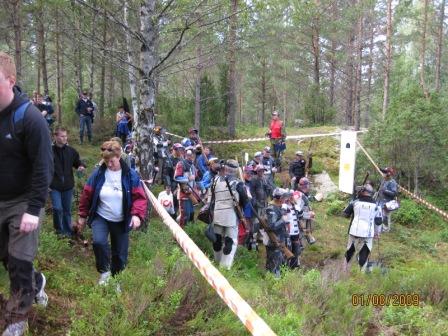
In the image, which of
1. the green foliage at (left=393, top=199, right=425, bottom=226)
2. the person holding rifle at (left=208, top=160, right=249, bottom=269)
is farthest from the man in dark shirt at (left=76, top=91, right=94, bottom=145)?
the green foliage at (left=393, top=199, right=425, bottom=226)

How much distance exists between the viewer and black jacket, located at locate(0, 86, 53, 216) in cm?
310

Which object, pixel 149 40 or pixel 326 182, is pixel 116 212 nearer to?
pixel 149 40

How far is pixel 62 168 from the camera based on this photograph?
693 centimetres

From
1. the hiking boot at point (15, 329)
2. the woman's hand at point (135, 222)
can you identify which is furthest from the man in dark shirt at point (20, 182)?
Answer: the woman's hand at point (135, 222)

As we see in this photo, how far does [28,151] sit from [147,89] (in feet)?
15.0

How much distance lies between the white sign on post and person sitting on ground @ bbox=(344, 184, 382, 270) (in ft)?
17.6

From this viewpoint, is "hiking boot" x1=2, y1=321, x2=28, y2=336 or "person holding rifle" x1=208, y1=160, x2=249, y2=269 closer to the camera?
"hiking boot" x1=2, y1=321, x2=28, y2=336

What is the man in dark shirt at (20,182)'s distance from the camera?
308cm

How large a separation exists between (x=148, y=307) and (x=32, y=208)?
4.56 feet

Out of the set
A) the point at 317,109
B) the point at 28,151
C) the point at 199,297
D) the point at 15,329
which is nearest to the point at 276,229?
the point at 199,297

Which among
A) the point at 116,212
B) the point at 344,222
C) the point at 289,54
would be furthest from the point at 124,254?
the point at 289,54

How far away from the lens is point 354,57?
82.4 ft

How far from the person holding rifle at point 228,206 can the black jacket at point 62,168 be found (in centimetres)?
232

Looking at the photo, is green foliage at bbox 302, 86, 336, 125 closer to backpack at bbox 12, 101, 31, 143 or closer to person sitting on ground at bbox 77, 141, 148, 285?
person sitting on ground at bbox 77, 141, 148, 285
